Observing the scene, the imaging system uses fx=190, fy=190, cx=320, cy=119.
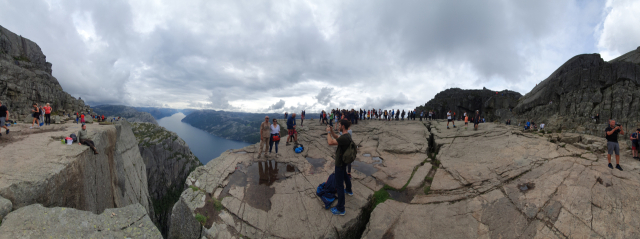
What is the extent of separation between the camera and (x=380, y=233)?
212 inches

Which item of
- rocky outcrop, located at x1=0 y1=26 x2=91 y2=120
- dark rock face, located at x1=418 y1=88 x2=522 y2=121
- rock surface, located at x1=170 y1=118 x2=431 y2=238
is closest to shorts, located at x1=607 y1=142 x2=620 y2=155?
rock surface, located at x1=170 y1=118 x2=431 y2=238

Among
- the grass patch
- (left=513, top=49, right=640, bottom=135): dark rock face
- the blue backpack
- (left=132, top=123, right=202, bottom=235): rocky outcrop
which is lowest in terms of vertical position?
(left=132, top=123, right=202, bottom=235): rocky outcrop

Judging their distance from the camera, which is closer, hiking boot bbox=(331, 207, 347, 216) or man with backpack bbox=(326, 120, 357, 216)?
man with backpack bbox=(326, 120, 357, 216)

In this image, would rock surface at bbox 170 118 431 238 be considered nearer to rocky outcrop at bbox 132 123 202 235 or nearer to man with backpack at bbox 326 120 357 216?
man with backpack at bbox 326 120 357 216

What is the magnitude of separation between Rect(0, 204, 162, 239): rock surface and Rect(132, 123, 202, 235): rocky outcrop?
7220cm

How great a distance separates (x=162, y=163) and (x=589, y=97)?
97.6 metres

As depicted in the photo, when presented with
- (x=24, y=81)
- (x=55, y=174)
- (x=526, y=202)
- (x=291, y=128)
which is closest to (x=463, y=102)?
(x=291, y=128)

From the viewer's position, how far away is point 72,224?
4699 millimetres

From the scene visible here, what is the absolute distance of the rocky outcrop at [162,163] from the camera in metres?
62.1

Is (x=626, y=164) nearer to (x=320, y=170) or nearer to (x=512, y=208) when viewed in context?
(x=512, y=208)

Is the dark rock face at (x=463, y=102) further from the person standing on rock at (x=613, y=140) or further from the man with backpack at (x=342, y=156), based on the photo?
the man with backpack at (x=342, y=156)

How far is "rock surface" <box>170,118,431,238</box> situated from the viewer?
5.73m

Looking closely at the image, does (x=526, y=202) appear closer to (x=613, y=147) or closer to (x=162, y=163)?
(x=613, y=147)

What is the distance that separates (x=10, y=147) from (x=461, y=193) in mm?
20189
